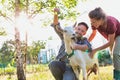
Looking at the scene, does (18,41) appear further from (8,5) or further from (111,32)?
(111,32)

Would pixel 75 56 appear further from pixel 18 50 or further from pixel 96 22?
pixel 18 50

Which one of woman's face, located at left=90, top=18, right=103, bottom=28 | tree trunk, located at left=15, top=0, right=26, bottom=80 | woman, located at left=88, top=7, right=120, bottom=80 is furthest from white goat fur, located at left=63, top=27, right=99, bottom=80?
tree trunk, located at left=15, top=0, right=26, bottom=80

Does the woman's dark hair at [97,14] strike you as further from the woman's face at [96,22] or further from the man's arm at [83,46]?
the man's arm at [83,46]

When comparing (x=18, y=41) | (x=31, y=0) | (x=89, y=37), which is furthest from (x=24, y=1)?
(x=89, y=37)

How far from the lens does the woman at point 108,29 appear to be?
4.61 metres

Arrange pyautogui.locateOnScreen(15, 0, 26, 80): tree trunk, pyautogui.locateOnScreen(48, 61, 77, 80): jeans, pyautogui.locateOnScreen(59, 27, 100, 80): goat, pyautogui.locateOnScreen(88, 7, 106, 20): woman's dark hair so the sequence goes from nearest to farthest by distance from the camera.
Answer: pyautogui.locateOnScreen(88, 7, 106, 20): woman's dark hair, pyautogui.locateOnScreen(59, 27, 100, 80): goat, pyautogui.locateOnScreen(48, 61, 77, 80): jeans, pyautogui.locateOnScreen(15, 0, 26, 80): tree trunk

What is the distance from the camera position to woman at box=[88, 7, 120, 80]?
4605 millimetres

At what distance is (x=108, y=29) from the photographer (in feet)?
15.6

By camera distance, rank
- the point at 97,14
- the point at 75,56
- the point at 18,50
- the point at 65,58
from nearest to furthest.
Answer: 1. the point at 97,14
2. the point at 75,56
3. the point at 65,58
4. the point at 18,50

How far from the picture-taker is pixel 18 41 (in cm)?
1293

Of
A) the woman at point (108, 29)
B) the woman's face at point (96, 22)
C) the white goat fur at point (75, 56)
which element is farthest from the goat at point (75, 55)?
the woman's face at point (96, 22)

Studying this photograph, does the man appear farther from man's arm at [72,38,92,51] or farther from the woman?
the woman

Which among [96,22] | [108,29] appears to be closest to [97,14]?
[96,22]

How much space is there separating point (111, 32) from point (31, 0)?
28.8 ft
